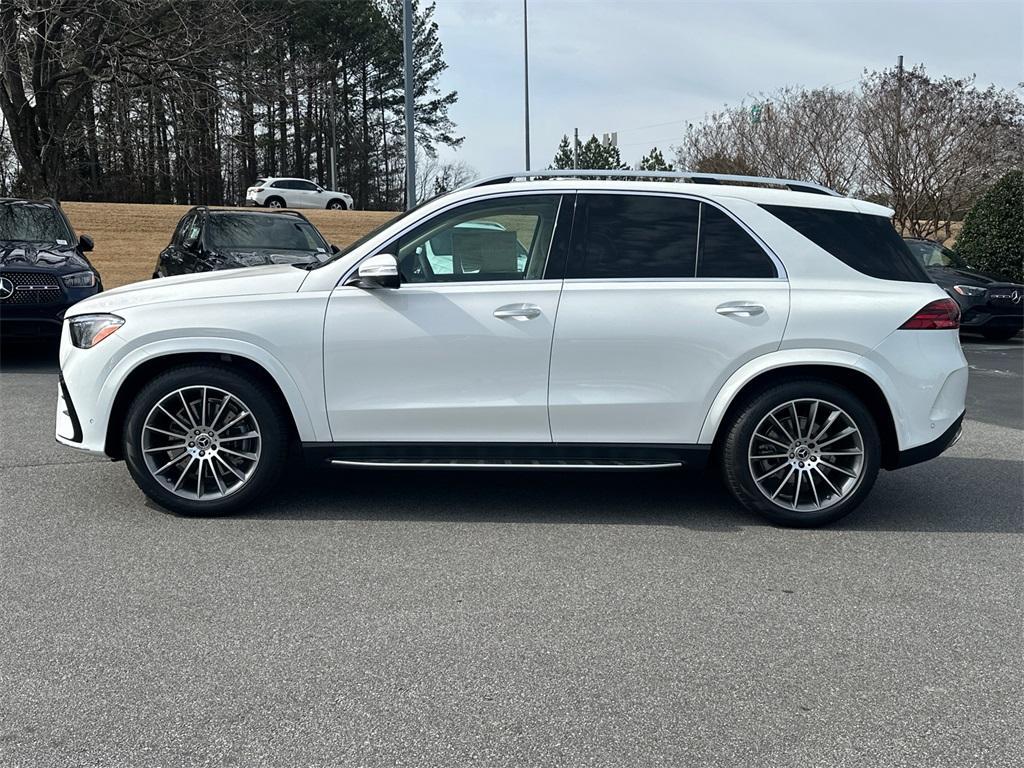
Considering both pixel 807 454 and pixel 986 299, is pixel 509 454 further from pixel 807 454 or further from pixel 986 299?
pixel 986 299

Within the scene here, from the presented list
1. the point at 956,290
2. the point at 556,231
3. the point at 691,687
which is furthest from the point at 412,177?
the point at 691,687

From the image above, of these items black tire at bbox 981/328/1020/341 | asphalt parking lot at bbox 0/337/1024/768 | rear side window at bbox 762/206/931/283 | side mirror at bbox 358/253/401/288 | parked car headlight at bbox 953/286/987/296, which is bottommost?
asphalt parking lot at bbox 0/337/1024/768

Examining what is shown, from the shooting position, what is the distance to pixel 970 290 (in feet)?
48.0

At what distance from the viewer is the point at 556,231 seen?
518cm

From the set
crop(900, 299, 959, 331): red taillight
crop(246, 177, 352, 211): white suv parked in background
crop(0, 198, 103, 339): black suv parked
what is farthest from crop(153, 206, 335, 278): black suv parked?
crop(246, 177, 352, 211): white suv parked in background

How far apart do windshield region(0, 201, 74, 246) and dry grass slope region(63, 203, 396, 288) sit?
10.3 m

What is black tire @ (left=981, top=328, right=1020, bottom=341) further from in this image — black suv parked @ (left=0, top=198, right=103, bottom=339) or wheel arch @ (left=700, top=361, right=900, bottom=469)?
black suv parked @ (left=0, top=198, right=103, bottom=339)

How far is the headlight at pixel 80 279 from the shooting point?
10.1 meters

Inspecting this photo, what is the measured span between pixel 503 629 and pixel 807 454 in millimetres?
2203

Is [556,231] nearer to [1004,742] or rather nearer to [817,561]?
[817,561]

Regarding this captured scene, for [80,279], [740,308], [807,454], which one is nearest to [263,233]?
[80,279]

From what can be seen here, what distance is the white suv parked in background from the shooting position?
121 ft

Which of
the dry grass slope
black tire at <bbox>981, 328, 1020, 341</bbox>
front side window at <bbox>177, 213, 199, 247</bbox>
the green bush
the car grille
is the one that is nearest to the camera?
the car grille

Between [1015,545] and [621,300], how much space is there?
2.39 m
